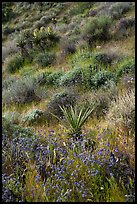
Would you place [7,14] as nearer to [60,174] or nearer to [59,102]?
[59,102]

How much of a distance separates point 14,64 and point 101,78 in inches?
233

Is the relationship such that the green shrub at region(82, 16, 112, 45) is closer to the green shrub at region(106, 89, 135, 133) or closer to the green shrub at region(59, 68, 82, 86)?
the green shrub at region(59, 68, 82, 86)

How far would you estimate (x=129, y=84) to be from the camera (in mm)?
6719

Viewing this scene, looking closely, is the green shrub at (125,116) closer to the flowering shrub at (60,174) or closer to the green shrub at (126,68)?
the flowering shrub at (60,174)

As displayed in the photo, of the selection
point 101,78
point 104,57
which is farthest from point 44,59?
point 101,78

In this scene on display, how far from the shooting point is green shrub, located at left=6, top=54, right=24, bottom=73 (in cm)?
1246

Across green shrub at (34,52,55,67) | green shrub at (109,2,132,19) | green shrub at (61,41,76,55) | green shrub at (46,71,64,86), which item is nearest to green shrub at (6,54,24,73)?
green shrub at (34,52,55,67)

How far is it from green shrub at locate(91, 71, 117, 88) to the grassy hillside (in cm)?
3

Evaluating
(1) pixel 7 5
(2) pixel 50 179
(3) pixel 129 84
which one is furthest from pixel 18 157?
(1) pixel 7 5

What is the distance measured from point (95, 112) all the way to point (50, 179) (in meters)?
2.56

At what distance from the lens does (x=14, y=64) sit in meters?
12.5

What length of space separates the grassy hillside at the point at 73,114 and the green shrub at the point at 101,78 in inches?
1.1

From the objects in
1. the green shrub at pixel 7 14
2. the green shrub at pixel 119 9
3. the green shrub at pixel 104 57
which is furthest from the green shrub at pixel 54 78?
the green shrub at pixel 7 14

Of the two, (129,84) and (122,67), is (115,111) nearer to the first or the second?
(129,84)
